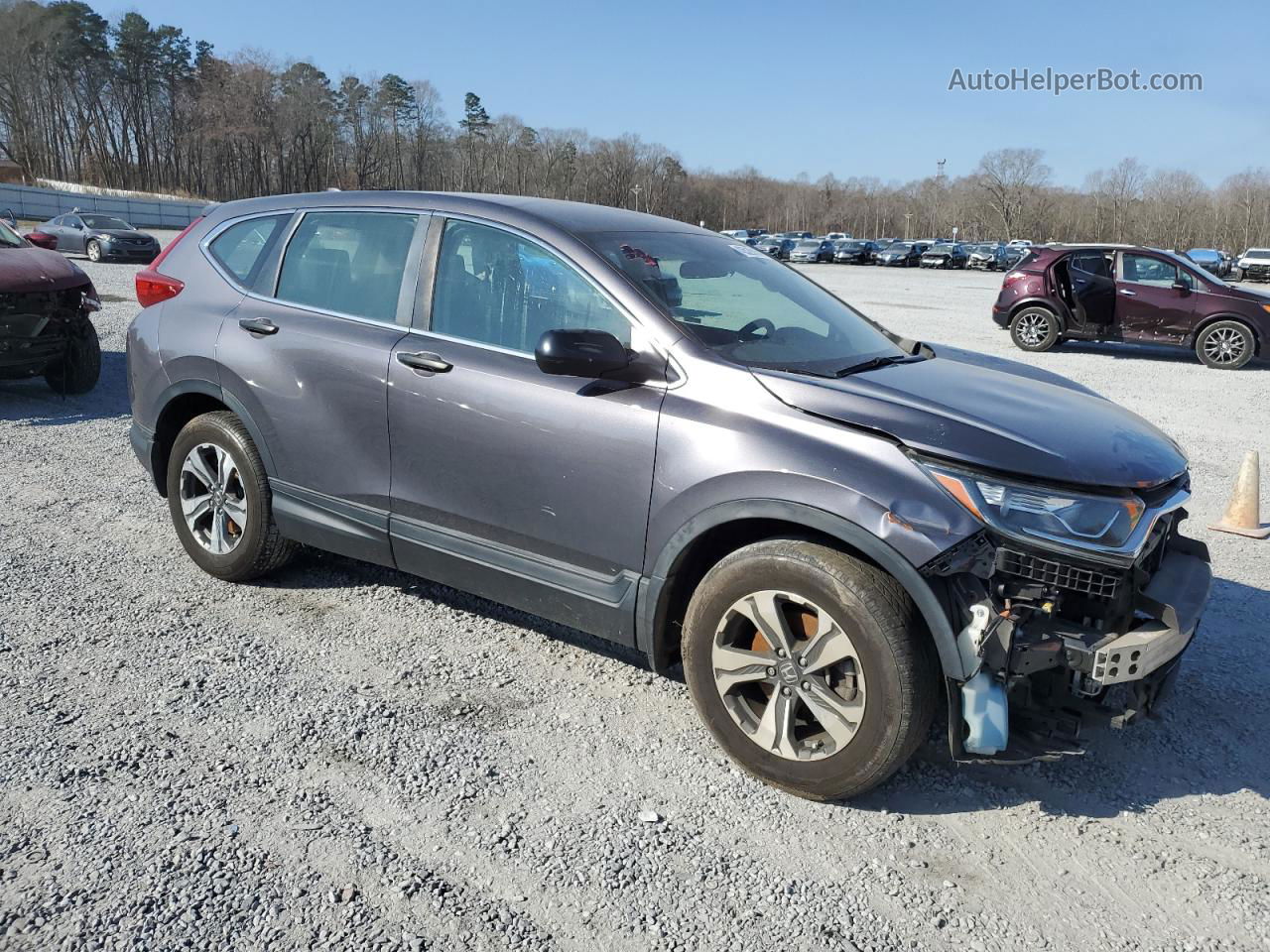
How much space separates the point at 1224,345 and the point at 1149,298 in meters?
1.24

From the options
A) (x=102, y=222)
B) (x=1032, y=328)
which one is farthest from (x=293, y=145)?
(x=1032, y=328)

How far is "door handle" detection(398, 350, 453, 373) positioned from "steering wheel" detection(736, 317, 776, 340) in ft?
3.69

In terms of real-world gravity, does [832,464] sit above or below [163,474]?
above

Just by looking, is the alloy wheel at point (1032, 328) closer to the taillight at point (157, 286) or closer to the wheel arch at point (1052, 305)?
the wheel arch at point (1052, 305)

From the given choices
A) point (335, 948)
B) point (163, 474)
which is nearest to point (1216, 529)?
point (335, 948)

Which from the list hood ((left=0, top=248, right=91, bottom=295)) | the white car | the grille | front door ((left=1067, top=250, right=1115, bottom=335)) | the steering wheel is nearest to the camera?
the grille

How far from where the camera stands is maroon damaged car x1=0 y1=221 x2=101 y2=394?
7.98 meters

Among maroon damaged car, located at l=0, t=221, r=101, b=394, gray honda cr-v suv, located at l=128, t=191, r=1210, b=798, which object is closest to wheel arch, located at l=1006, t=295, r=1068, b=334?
gray honda cr-v suv, located at l=128, t=191, r=1210, b=798

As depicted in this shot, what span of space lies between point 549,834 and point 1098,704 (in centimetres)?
175

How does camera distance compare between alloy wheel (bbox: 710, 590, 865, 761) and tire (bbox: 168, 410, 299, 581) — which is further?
tire (bbox: 168, 410, 299, 581)

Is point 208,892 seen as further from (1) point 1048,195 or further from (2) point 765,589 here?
(1) point 1048,195

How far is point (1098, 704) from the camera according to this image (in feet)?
10.0

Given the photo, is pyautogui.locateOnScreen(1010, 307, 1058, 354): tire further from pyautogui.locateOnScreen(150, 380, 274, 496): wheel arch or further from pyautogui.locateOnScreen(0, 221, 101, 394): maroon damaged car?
pyautogui.locateOnScreen(150, 380, 274, 496): wheel arch

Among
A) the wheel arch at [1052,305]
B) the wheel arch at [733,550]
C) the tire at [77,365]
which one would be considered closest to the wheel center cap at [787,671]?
the wheel arch at [733,550]
